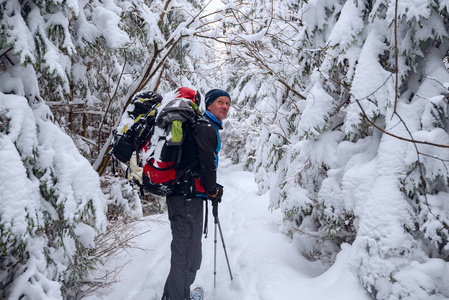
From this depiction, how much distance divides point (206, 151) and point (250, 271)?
1.93 m

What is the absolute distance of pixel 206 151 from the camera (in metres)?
2.71

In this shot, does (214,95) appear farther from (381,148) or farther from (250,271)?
(250,271)

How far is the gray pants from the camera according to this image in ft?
9.06

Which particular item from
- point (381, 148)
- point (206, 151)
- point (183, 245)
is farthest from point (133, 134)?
point (381, 148)

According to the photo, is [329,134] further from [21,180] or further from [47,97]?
[47,97]

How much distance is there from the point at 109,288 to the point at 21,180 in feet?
6.99

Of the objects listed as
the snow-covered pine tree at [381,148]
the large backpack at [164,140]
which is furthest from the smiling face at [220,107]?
the snow-covered pine tree at [381,148]

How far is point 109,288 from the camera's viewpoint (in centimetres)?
333

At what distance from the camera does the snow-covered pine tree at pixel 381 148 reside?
2.27m

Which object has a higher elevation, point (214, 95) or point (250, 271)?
point (214, 95)

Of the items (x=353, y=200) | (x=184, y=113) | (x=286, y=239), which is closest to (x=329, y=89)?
(x=353, y=200)

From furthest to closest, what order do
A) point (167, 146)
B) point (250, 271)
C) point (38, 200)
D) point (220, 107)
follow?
point (250, 271) → point (220, 107) → point (167, 146) → point (38, 200)

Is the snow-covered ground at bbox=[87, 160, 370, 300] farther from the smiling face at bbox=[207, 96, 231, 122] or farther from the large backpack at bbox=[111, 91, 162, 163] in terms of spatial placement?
the smiling face at bbox=[207, 96, 231, 122]

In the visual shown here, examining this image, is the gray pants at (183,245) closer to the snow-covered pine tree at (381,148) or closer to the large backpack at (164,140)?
the large backpack at (164,140)
